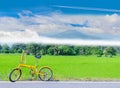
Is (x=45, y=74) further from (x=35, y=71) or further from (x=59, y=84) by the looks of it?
(x=59, y=84)

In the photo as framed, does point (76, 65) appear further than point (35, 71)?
Yes

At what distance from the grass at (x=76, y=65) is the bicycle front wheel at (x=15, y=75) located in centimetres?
122

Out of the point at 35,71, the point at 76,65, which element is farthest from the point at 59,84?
the point at 76,65

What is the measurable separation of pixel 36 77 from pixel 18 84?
3.66 feet

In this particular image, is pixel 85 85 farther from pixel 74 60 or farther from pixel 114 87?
pixel 74 60

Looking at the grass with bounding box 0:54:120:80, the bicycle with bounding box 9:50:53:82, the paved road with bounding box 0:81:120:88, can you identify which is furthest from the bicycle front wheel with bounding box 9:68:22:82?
the grass with bounding box 0:54:120:80

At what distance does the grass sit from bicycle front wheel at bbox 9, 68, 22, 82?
1.22 meters

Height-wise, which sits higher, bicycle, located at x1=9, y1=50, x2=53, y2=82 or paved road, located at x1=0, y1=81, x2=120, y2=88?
bicycle, located at x1=9, y1=50, x2=53, y2=82

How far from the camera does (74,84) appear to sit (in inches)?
353

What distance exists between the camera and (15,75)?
9695 mm

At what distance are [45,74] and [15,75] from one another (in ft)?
2.44

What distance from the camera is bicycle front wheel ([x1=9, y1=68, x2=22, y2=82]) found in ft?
31.5

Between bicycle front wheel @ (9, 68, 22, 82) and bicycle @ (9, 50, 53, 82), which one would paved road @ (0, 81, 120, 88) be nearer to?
bicycle front wheel @ (9, 68, 22, 82)

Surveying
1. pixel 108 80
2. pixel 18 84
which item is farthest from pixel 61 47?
pixel 18 84
